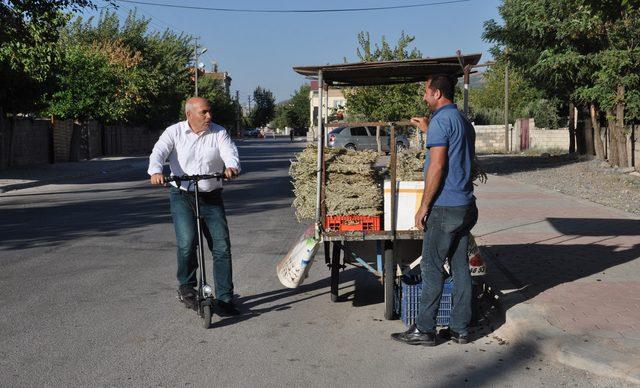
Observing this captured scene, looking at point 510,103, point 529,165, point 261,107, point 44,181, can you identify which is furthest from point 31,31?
point 261,107

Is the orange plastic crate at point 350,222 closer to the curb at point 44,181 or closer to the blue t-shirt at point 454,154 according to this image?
the blue t-shirt at point 454,154

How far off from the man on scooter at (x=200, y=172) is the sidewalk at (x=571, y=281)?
2316 millimetres

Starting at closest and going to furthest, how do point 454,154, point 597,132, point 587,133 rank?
point 454,154, point 597,132, point 587,133

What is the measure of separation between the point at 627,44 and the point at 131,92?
2809cm

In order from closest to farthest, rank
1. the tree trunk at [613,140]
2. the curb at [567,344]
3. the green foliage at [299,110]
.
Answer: the curb at [567,344]
the tree trunk at [613,140]
the green foliage at [299,110]

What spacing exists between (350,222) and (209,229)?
1.19m

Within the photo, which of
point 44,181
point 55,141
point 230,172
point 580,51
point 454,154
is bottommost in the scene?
point 44,181

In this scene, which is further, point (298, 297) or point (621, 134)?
point (621, 134)

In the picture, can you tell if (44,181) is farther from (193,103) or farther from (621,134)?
(193,103)

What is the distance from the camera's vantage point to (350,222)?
6.36m

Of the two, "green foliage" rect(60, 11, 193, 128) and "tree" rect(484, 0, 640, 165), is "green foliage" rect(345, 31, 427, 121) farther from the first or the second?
"green foliage" rect(60, 11, 193, 128)

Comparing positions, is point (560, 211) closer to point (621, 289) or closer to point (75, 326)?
point (621, 289)

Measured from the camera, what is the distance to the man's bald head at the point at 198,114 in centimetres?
627

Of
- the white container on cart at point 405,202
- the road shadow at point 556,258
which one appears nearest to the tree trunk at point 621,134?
the road shadow at point 556,258
